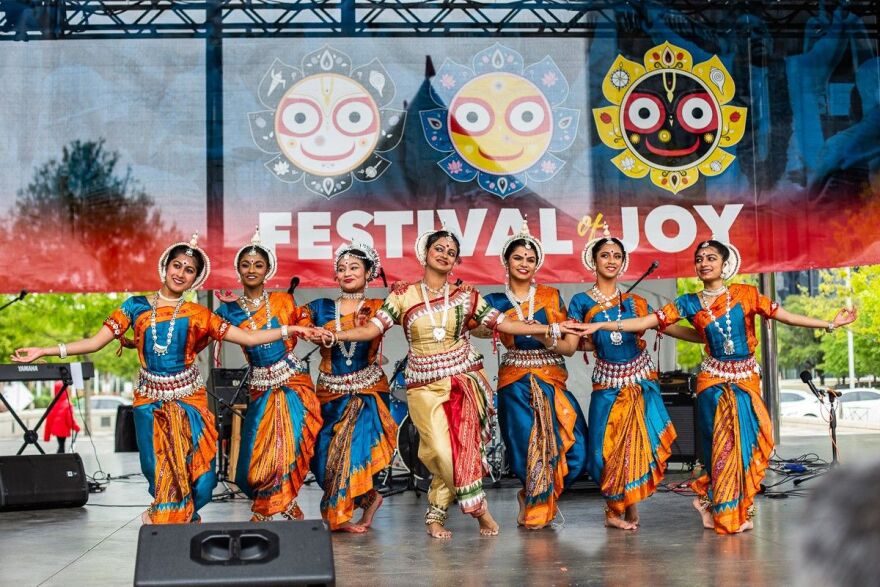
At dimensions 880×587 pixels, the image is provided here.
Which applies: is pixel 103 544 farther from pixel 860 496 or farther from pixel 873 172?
pixel 873 172

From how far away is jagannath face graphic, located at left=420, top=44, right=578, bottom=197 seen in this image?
6.62 metres

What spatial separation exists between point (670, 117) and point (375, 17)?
6.53ft

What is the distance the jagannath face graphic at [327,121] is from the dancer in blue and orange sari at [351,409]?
1.42 m

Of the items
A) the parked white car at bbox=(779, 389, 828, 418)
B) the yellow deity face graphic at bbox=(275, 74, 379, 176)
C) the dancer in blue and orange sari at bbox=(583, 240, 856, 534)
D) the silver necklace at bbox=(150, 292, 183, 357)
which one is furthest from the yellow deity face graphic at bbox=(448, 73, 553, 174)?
the parked white car at bbox=(779, 389, 828, 418)

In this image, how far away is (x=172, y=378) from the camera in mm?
4785

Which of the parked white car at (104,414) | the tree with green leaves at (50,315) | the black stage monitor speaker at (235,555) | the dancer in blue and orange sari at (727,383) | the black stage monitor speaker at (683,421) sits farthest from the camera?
the parked white car at (104,414)

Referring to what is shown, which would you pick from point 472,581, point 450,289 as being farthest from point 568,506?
point 472,581

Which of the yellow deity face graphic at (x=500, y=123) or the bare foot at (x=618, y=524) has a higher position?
the yellow deity face graphic at (x=500, y=123)

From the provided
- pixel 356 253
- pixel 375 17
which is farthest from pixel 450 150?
pixel 356 253

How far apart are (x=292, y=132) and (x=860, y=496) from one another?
5.90 m

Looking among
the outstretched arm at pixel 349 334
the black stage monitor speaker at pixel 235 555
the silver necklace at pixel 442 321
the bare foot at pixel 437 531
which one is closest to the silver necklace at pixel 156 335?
the outstretched arm at pixel 349 334

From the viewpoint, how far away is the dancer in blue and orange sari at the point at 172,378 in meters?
4.70

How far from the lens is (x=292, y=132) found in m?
6.60

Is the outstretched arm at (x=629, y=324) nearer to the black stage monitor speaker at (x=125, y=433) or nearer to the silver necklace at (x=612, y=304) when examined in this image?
the silver necklace at (x=612, y=304)
